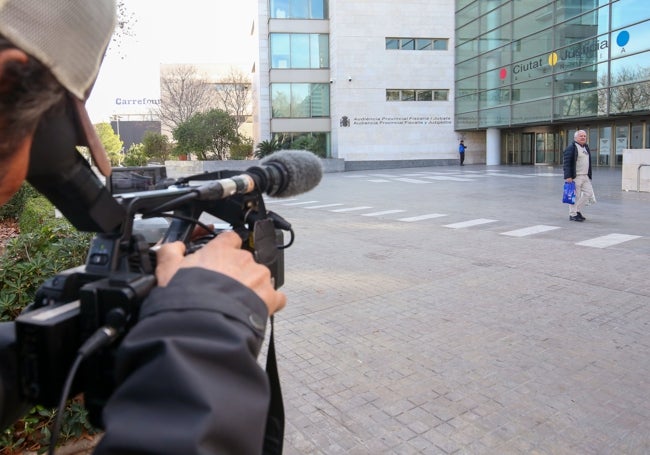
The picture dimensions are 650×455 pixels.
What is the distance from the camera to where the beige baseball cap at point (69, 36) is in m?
0.88

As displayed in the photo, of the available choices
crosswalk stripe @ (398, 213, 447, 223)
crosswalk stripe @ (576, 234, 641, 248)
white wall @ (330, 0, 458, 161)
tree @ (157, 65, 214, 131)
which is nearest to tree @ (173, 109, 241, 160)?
white wall @ (330, 0, 458, 161)

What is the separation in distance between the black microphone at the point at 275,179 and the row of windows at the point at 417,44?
38.9 m

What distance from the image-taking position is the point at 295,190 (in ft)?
5.48

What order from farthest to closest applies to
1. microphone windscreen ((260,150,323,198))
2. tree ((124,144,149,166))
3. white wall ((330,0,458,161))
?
white wall ((330,0,458,161))
tree ((124,144,149,166))
microphone windscreen ((260,150,323,198))

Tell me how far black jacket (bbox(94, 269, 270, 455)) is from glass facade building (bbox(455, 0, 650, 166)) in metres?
26.5

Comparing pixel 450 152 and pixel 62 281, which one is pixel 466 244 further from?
pixel 450 152

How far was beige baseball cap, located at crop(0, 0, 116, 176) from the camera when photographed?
0.88 meters

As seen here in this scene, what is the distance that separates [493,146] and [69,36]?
37.2 m

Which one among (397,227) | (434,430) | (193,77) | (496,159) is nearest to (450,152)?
(496,159)

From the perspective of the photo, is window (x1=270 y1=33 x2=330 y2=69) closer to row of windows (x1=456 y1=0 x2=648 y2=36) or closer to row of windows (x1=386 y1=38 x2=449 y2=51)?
row of windows (x1=386 y1=38 x2=449 y2=51)

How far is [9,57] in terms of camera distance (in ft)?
2.88

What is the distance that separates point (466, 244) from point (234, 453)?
788 centimetres

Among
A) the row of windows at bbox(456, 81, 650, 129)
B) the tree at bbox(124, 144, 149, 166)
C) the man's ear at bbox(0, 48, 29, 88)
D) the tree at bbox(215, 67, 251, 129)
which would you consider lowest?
the man's ear at bbox(0, 48, 29, 88)

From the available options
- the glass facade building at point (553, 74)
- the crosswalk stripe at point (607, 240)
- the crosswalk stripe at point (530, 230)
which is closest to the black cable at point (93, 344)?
the crosswalk stripe at point (607, 240)
